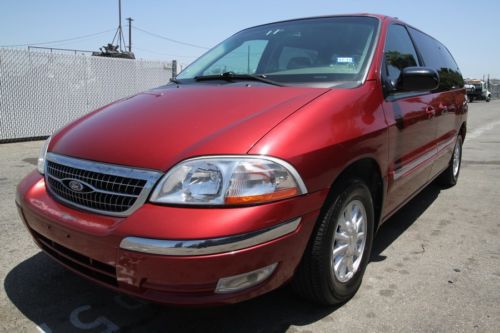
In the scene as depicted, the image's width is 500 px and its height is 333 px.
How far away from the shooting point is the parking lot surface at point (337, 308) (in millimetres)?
2432

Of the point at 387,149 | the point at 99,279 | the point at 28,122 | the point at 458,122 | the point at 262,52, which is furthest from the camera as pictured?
the point at 28,122

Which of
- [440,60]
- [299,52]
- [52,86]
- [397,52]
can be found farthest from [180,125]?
[52,86]

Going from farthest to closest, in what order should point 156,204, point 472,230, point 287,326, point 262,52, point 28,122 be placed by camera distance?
point 28,122
point 472,230
point 262,52
point 287,326
point 156,204

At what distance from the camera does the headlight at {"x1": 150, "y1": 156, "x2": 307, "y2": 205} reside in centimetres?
196

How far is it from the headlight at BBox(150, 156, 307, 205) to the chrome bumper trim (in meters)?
0.16

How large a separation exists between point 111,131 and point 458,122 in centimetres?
416

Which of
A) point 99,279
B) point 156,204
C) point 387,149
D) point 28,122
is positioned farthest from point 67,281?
point 28,122

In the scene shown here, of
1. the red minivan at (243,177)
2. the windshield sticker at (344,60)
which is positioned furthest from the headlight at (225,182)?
the windshield sticker at (344,60)

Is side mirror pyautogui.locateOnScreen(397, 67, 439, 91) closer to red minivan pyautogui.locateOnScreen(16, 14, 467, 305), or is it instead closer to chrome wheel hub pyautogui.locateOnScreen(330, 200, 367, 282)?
red minivan pyautogui.locateOnScreen(16, 14, 467, 305)

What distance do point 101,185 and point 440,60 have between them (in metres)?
4.02

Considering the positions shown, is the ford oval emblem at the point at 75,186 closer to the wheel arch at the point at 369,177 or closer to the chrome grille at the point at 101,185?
the chrome grille at the point at 101,185

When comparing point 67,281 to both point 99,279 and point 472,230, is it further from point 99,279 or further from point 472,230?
point 472,230

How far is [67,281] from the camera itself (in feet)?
9.59

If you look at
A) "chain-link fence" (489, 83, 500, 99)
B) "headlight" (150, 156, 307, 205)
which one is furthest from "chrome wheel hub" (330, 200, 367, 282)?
"chain-link fence" (489, 83, 500, 99)
